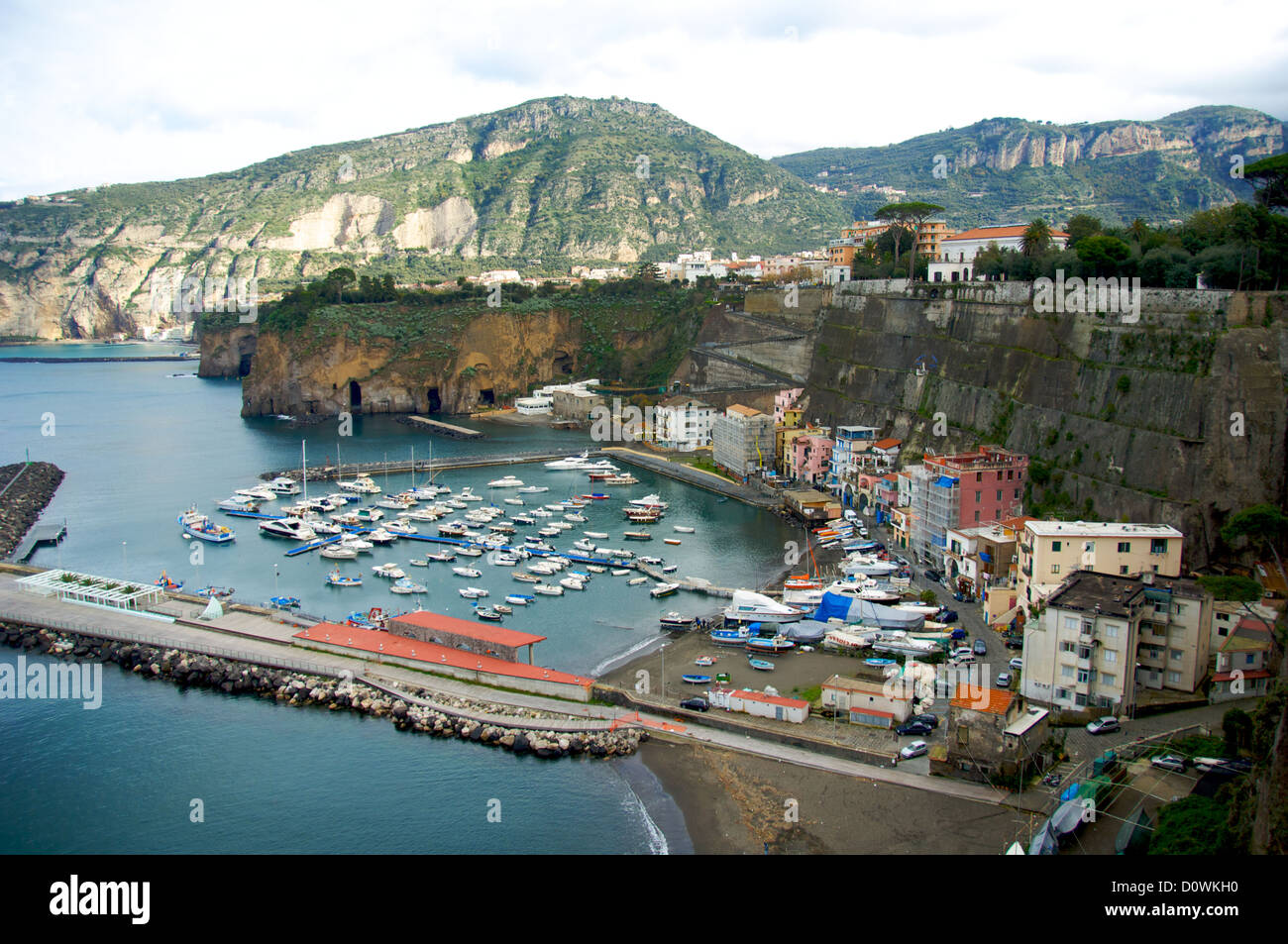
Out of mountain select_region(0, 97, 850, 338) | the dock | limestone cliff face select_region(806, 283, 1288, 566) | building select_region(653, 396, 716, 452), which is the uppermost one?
mountain select_region(0, 97, 850, 338)

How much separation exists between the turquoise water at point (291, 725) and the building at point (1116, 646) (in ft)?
24.6

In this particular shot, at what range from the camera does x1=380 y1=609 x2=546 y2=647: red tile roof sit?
2084 centimetres

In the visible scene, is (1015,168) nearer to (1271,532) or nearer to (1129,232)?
(1129,232)

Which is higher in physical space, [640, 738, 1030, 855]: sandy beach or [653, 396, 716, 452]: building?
[653, 396, 716, 452]: building

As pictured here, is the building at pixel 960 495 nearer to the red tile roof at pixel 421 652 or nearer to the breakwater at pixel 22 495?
the red tile roof at pixel 421 652

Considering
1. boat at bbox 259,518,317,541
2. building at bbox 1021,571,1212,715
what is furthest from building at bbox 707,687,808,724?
boat at bbox 259,518,317,541

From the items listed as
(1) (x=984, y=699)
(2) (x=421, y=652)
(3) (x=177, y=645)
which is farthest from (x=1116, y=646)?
(3) (x=177, y=645)

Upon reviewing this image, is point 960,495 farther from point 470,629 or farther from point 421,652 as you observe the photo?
point 421,652

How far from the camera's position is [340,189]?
364ft

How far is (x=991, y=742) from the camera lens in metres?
14.8

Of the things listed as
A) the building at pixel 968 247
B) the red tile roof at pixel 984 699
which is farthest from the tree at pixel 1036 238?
the red tile roof at pixel 984 699

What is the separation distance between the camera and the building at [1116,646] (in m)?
16.8

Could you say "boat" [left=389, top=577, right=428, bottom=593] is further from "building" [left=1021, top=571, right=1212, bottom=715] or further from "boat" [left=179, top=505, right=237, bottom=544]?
"building" [left=1021, top=571, right=1212, bottom=715]

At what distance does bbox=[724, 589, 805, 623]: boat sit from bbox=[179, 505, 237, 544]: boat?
1820cm
